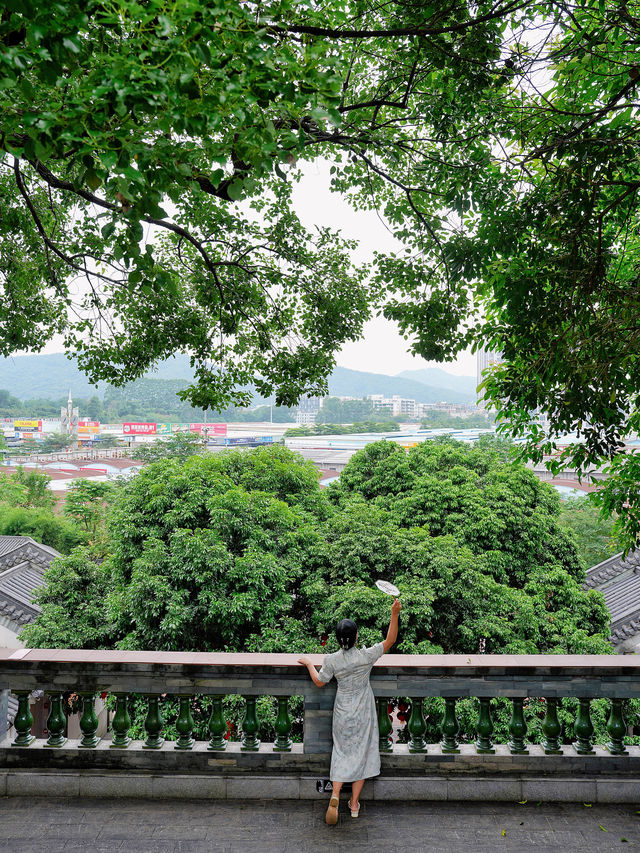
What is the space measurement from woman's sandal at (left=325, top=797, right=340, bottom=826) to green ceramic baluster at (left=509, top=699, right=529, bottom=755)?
1256 mm

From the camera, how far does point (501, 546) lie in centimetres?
1166

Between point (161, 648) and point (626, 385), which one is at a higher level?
point (626, 385)

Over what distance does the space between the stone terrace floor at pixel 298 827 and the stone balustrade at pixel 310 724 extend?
17 cm

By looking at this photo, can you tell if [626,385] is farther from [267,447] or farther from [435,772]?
[267,447]

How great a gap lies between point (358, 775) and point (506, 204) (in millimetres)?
4328

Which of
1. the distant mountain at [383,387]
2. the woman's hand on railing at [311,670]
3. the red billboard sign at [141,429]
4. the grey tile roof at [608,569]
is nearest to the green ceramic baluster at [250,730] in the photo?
the woman's hand on railing at [311,670]

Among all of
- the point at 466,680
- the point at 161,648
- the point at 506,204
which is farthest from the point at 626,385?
the point at 161,648

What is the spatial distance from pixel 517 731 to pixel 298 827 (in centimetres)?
156

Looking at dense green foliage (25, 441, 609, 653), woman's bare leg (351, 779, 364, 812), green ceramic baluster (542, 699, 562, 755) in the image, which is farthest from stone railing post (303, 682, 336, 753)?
dense green foliage (25, 441, 609, 653)

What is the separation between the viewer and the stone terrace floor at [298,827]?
334 cm

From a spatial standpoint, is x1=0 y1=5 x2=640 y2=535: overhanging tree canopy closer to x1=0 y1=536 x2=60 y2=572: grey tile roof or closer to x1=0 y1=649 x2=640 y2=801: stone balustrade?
x1=0 y1=649 x2=640 y2=801: stone balustrade

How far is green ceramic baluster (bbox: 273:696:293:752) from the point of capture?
3.90 m

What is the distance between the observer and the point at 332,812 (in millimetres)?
3500

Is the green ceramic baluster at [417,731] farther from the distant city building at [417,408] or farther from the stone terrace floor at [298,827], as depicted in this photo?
the distant city building at [417,408]
